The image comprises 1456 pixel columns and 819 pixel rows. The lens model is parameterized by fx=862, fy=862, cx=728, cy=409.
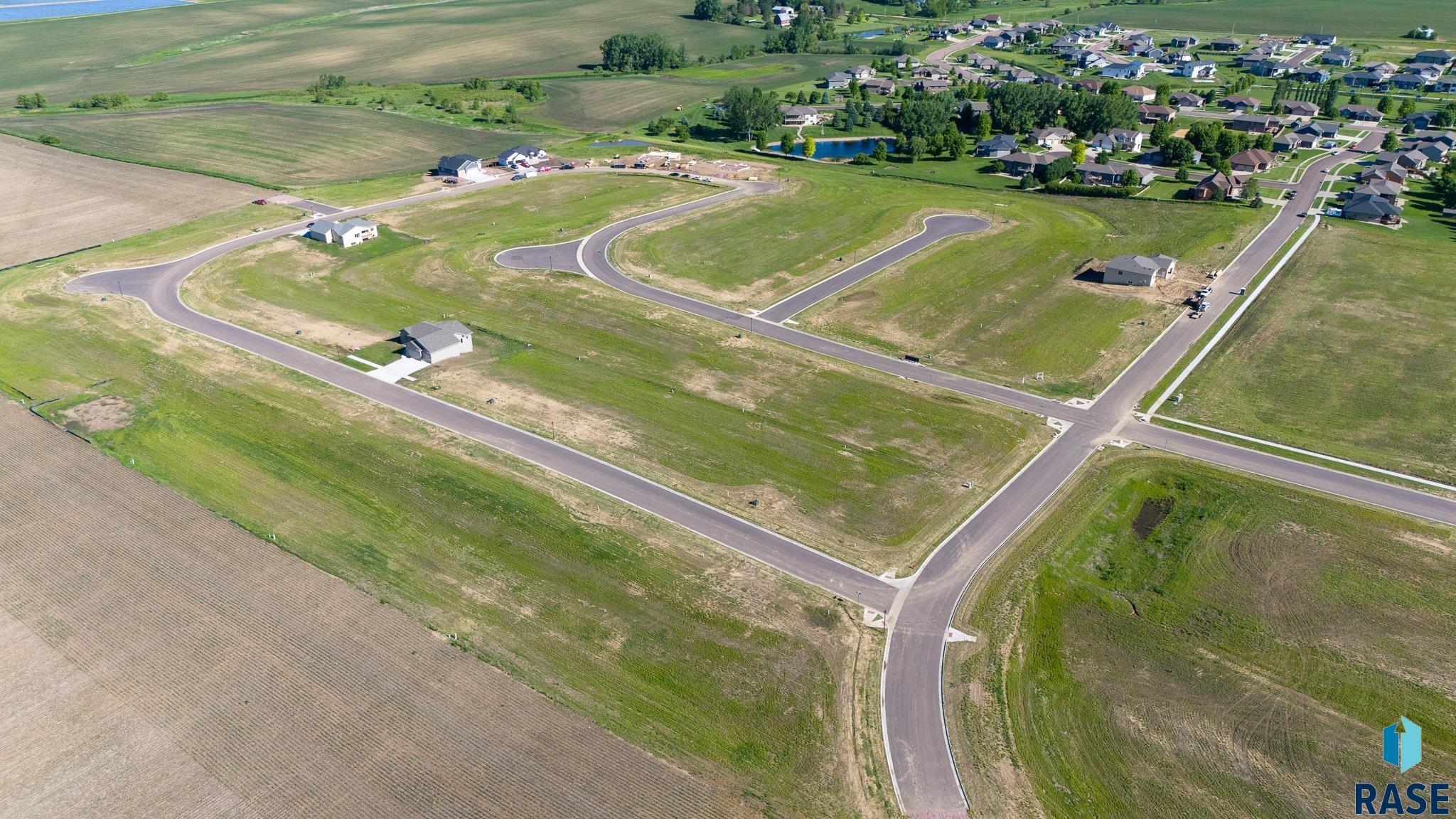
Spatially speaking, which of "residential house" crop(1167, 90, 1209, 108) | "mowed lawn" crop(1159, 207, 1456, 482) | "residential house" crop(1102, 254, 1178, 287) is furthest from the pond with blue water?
"mowed lawn" crop(1159, 207, 1456, 482)

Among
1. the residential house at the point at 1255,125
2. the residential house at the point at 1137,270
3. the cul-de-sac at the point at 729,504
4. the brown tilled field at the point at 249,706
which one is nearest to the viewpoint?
the brown tilled field at the point at 249,706

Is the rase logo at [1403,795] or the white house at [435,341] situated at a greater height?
the white house at [435,341]

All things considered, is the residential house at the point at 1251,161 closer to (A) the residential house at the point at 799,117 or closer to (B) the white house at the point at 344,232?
(A) the residential house at the point at 799,117

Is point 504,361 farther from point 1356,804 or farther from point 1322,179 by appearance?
point 1322,179

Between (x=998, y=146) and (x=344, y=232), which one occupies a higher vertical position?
(x=344, y=232)

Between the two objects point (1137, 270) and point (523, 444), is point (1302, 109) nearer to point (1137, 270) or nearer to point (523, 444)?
point (1137, 270)

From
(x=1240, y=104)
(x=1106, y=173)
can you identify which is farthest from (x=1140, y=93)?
(x=1106, y=173)

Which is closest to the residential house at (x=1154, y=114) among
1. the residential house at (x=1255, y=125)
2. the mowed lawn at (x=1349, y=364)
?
the residential house at (x=1255, y=125)
